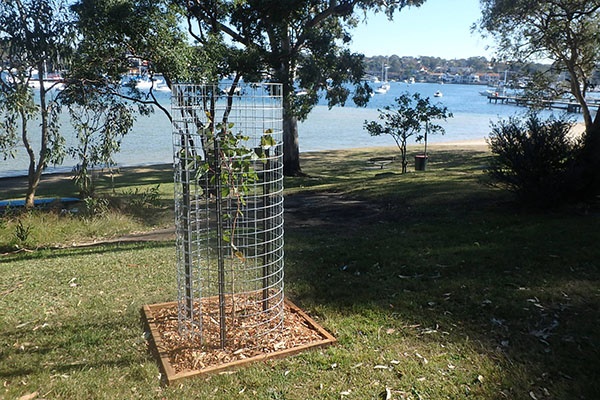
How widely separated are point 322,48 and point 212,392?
1349 cm

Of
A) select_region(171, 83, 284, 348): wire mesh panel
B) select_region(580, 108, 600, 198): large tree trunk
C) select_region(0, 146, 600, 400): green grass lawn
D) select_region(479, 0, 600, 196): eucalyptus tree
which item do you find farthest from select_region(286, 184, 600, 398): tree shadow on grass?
select_region(479, 0, 600, 196): eucalyptus tree

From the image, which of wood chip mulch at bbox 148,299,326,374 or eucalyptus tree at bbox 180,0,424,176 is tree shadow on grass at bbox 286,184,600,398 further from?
eucalyptus tree at bbox 180,0,424,176

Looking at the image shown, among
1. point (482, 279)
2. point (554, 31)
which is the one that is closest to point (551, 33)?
point (554, 31)

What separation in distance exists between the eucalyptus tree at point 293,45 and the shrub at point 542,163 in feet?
23.0

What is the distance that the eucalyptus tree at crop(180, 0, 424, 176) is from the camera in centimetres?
1277

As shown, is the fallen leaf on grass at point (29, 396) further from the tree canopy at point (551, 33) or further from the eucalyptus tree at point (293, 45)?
the tree canopy at point (551, 33)

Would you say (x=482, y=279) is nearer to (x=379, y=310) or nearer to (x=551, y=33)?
(x=379, y=310)

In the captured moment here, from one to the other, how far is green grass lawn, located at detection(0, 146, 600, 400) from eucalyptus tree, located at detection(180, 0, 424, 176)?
22.4 feet

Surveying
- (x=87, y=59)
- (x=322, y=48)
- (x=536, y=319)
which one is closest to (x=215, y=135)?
(x=536, y=319)

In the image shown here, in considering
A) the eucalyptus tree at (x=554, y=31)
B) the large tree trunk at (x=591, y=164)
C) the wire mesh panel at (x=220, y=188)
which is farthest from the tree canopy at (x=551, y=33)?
the wire mesh panel at (x=220, y=188)

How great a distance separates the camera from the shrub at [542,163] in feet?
23.8

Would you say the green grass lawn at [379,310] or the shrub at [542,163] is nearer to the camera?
the green grass lawn at [379,310]

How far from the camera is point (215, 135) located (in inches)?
136

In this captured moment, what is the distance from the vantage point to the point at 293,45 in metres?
16.5
